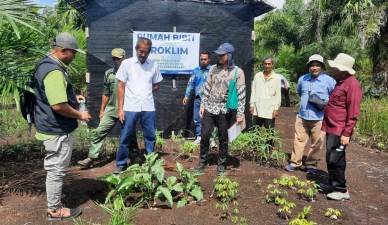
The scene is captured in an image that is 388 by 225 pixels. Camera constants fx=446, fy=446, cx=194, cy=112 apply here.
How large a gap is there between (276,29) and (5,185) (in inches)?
849

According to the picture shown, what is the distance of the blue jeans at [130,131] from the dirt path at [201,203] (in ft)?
1.48

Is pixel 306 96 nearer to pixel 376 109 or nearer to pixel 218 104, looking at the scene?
pixel 218 104

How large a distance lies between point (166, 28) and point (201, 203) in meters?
4.29

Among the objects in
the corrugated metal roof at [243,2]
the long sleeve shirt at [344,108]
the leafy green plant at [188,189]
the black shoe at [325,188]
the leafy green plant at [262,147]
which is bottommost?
the black shoe at [325,188]

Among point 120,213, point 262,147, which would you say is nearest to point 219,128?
point 262,147

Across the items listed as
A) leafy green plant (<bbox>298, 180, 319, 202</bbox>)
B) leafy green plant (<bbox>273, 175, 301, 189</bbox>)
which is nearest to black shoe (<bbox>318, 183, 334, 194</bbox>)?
leafy green plant (<bbox>298, 180, 319, 202</bbox>)

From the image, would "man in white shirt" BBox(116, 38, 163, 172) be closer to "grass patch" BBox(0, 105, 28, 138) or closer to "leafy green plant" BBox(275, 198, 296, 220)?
"leafy green plant" BBox(275, 198, 296, 220)

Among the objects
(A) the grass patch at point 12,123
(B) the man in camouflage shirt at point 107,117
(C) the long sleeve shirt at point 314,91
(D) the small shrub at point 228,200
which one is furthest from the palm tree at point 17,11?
(A) the grass patch at point 12,123

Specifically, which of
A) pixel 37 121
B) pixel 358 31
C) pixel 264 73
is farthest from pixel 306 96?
pixel 358 31

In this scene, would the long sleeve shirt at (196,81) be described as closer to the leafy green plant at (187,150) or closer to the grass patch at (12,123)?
the leafy green plant at (187,150)

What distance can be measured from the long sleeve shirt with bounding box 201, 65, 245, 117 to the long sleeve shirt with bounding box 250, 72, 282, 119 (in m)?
0.85

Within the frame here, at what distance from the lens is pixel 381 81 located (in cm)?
1412

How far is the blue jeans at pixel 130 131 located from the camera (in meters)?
5.71

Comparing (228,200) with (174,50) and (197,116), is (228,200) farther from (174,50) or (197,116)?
(174,50)
